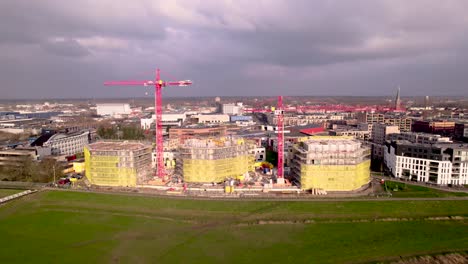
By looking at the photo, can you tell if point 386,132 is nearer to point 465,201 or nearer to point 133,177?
point 465,201

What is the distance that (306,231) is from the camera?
28.8m

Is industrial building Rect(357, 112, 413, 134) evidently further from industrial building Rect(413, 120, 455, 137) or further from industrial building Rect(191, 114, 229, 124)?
industrial building Rect(191, 114, 229, 124)

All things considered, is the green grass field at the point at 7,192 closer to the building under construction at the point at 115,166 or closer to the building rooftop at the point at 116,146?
the building under construction at the point at 115,166

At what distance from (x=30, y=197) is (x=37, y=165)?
10.4 metres

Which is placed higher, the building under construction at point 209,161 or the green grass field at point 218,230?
the building under construction at point 209,161

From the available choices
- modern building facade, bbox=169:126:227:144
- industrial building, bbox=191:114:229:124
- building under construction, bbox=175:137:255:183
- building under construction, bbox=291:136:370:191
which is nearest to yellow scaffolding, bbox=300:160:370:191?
building under construction, bbox=291:136:370:191

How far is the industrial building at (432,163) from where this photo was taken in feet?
134

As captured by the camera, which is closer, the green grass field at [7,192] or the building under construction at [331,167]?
the building under construction at [331,167]

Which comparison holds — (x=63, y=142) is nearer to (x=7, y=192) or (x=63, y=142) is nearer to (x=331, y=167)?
(x=7, y=192)

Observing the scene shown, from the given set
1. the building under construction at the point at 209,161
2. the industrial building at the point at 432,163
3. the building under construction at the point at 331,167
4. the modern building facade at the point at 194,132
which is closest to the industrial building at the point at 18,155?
the building under construction at the point at 209,161

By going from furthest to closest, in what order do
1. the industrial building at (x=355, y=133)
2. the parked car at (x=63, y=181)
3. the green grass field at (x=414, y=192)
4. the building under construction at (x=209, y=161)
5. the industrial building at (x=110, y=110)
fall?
the industrial building at (x=110, y=110) → the industrial building at (x=355, y=133) → the parked car at (x=63, y=181) → the building under construction at (x=209, y=161) → the green grass field at (x=414, y=192)

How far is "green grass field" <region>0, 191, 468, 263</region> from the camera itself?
24.5 meters

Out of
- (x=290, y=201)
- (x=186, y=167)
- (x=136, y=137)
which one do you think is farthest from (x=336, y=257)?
(x=136, y=137)

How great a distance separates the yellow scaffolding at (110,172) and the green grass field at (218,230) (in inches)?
171
